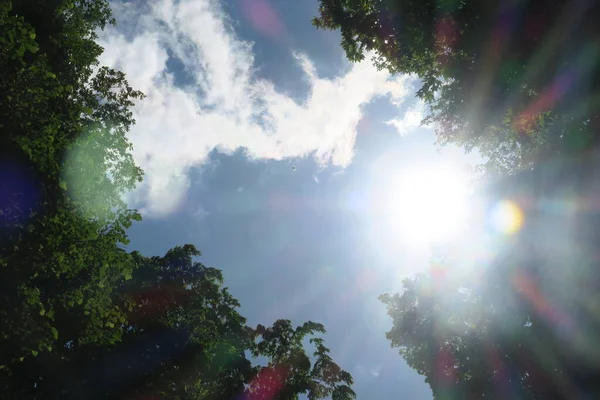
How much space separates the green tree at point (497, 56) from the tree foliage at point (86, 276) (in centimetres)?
902

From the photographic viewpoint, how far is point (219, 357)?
59.5ft

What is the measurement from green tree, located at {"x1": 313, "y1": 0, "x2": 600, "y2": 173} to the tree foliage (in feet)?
29.6

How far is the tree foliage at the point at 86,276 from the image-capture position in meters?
6.98

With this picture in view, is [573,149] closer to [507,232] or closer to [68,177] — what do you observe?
[507,232]

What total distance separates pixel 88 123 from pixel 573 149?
16692 mm

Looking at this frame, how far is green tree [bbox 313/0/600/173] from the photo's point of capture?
966cm

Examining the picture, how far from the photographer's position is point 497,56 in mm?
10594

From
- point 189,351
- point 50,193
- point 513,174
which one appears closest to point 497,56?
point 513,174

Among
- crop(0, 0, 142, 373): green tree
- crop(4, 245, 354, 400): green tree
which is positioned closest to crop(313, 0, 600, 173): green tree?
crop(0, 0, 142, 373): green tree

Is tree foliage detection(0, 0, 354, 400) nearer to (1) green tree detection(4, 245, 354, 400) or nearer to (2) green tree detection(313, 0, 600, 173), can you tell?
(1) green tree detection(4, 245, 354, 400)

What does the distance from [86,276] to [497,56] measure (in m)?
13.6

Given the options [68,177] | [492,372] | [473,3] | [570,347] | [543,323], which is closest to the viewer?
[68,177]

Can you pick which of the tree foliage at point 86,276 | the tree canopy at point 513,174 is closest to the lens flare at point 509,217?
the tree canopy at point 513,174

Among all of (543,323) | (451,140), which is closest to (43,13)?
(451,140)
